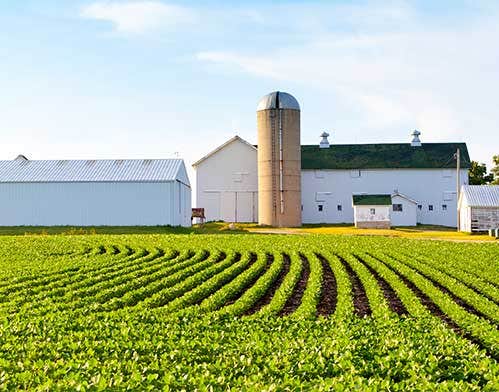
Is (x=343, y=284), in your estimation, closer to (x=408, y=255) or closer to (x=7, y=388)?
(x=408, y=255)

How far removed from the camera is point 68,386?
859cm

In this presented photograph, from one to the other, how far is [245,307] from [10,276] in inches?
384

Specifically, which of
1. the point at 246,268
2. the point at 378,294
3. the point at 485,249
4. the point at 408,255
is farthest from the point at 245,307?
the point at 485,249

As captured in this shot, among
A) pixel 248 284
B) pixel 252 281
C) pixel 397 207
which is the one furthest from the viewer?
pixel 397 207

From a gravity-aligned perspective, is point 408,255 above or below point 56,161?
below

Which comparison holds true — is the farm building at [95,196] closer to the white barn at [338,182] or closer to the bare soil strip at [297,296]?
the white barn at [338,182]

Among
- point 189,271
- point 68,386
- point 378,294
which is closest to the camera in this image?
point 68,386

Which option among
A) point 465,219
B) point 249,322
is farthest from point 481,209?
point 249,322

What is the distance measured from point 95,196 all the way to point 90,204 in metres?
0.79

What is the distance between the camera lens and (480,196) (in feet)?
194

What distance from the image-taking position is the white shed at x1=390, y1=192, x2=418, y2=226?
68375 mm

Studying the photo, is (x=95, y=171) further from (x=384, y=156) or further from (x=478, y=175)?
A: (x=478, y=175)

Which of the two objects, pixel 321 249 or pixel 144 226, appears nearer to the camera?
pixel 321 249

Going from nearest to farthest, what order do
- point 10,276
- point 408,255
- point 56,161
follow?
1. point 10,276
2. point 408,255
3. point 56,161
